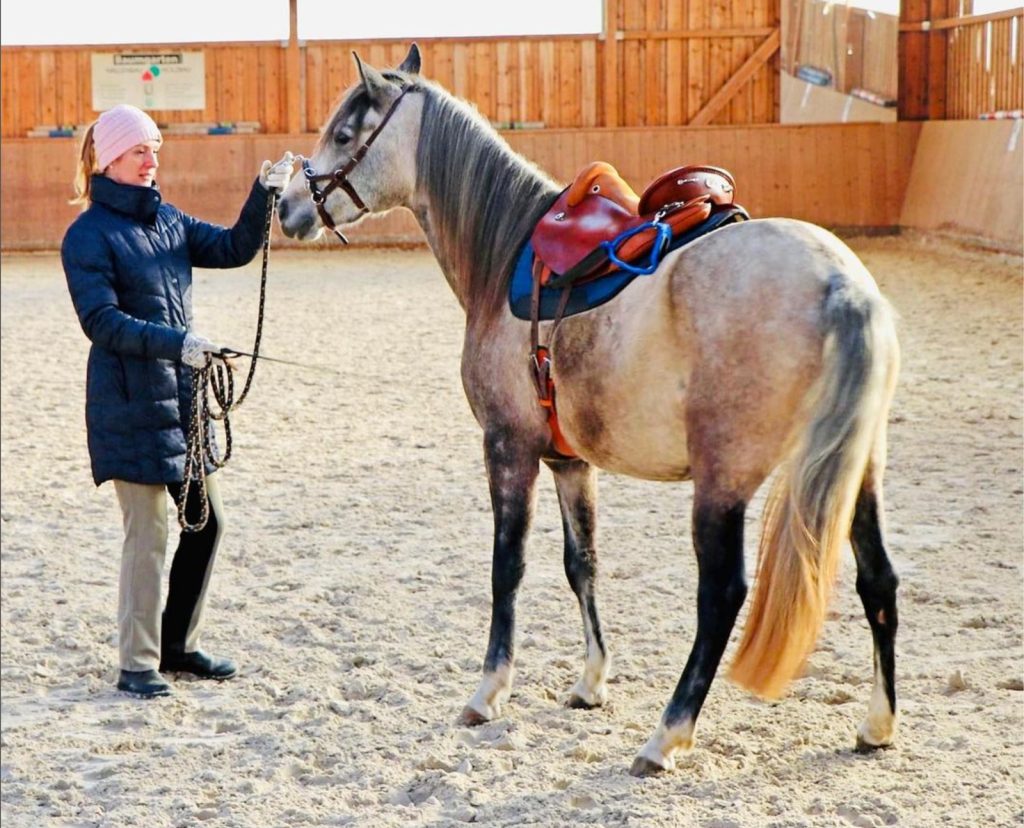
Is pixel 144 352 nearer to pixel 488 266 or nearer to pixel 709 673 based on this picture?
pixel 488 266

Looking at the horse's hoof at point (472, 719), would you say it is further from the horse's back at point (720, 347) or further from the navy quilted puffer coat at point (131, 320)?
the navy quilted puffer coat at point (131, 320)

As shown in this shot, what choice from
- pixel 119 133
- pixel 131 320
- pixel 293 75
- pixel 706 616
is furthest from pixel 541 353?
pixel 293 75

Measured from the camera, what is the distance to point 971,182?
1309 cm

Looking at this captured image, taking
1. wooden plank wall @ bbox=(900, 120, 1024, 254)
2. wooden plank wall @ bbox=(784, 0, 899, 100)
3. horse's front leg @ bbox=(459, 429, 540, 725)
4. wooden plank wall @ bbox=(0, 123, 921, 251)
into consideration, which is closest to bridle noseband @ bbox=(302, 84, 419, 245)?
horse's front leg @ bbox=(459, 429, 540, 725)

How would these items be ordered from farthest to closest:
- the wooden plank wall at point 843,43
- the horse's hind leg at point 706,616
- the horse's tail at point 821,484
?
the wooden plank wall at point 843,43 < the horse's hind leg at point 706,616 < the horse's tail at point 821,484

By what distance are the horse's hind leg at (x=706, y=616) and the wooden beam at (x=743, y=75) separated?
13.4 m

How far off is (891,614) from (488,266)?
1.42 metres

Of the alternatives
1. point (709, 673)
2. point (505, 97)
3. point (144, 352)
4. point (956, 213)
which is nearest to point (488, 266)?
point (144, 352)

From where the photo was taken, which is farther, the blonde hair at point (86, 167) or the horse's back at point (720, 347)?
the blonde hair at point (86, 167)

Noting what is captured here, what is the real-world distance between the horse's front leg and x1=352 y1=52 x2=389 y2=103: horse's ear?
3.32ft

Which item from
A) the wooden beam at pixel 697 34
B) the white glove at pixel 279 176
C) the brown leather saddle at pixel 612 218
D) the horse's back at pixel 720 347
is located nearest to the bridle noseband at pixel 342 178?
the white glove at pixel 279 176

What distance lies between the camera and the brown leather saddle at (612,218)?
3.62 metres

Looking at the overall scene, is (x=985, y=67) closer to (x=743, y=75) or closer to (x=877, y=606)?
(x=743, y=75)

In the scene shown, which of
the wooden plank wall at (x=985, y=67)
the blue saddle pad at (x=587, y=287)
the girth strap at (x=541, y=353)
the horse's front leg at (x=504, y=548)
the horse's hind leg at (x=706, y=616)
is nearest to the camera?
the horse's hind leg at (x=706, y=616)
